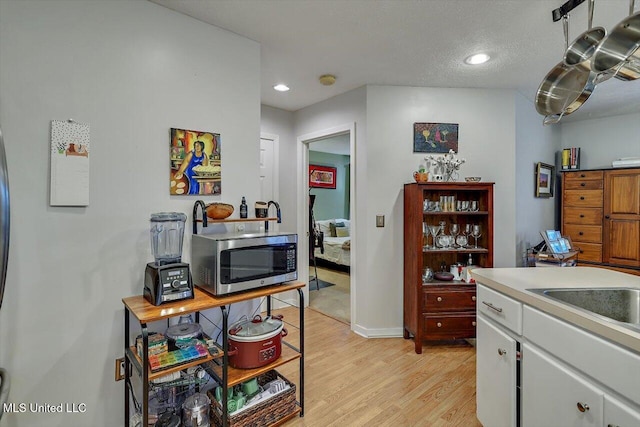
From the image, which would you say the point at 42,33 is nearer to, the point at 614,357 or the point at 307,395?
the point at 307,395

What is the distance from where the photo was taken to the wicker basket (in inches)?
64.9

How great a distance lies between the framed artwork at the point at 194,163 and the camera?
189cm

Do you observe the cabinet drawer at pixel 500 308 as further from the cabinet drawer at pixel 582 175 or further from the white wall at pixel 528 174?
the cabinet drawer at pixel 582 175

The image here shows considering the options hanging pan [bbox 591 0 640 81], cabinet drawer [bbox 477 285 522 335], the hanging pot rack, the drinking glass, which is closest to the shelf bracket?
the hanging pot rack

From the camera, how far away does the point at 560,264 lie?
3.12 m

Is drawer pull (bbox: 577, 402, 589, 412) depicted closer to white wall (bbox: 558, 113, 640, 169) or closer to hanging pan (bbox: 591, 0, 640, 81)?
hanging pan (bbox: 591, 0, 640, 81)

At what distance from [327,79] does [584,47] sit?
1.93 meters

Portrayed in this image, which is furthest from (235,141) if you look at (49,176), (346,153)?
(346,153)

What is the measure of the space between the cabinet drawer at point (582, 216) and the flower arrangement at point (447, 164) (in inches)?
83.8

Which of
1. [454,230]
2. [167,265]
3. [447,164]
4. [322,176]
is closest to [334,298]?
[454,230]

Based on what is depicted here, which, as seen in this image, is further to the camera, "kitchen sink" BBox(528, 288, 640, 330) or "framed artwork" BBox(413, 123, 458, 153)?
"framed artwork" BBox(413, 123, 458, 153)

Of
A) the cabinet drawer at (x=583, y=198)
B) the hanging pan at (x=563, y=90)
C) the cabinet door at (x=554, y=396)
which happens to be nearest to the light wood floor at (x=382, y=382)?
the cabinet door at (x=554, y=396)

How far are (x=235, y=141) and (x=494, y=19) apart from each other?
1.88 m

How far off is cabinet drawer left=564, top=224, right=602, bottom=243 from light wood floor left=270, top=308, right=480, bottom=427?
96.0 inches
